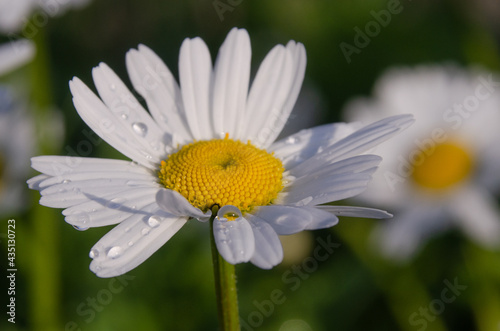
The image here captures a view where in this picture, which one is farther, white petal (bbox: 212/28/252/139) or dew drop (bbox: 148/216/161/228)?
white petal (bbox: 212/28/252/139)

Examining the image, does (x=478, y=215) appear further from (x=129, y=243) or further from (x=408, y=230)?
(x=129, y=243)

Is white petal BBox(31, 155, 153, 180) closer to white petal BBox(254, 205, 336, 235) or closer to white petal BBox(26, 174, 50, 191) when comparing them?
white petal BBox(26, 174, 50, 191)

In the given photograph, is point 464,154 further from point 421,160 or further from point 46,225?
point 46,225

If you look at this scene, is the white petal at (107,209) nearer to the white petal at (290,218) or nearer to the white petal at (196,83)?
the white petal at (290,218)

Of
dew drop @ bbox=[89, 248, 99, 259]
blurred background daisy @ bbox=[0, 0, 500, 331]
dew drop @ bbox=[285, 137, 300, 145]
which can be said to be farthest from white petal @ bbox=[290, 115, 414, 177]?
blurred background daisy @ bbox=[0, 0, 500, 331]

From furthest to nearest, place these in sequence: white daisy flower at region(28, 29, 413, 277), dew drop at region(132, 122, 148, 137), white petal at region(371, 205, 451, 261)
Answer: white petal at region(371, 205, 451, 261)
dew drop at region(132, 122, 148, 137)
white daisy flower at region(28, 29, 413, 277)

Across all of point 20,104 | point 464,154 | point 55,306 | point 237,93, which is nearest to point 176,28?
point 20,104

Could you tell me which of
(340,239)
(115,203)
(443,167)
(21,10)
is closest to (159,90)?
→ (115,203)
